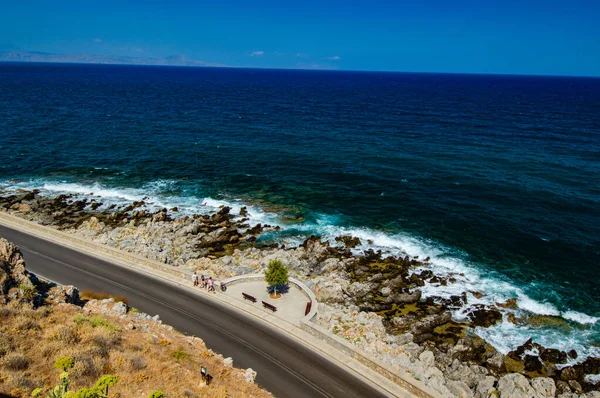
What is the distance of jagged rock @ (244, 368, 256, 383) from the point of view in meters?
24.1

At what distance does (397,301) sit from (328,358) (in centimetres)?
1393

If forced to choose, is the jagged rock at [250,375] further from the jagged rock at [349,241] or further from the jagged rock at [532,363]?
the jagged rock at [349,241]

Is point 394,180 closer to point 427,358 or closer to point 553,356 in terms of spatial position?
point 553,356

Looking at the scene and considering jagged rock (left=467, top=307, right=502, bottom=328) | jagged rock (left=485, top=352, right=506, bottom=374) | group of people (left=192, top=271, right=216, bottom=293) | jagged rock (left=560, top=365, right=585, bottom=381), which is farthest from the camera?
jagged rock (left=467, top=307, right=502, bottom=328)

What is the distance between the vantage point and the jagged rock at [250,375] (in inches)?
947

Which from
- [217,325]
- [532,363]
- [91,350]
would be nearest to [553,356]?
[532,363]

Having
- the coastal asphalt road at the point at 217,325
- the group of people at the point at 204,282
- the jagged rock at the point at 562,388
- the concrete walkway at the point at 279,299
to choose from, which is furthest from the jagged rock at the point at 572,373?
the group of people at the point at 204,282

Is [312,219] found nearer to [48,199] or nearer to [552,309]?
[552,309]

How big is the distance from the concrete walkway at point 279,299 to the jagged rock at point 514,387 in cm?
1540

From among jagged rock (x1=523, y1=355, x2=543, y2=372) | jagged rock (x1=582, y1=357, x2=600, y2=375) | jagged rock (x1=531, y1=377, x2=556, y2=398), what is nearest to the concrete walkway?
jagged rock (x1=531, y1=377, x2=556, y2=398)

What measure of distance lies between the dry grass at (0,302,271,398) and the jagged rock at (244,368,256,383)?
1.28ft

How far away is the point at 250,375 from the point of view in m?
24.5

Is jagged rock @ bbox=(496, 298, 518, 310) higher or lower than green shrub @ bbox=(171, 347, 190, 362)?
lower

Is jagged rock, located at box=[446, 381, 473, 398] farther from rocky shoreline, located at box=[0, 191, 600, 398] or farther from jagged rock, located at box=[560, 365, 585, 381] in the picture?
jagged rock, located at box=[560, 365, 585, 381]
